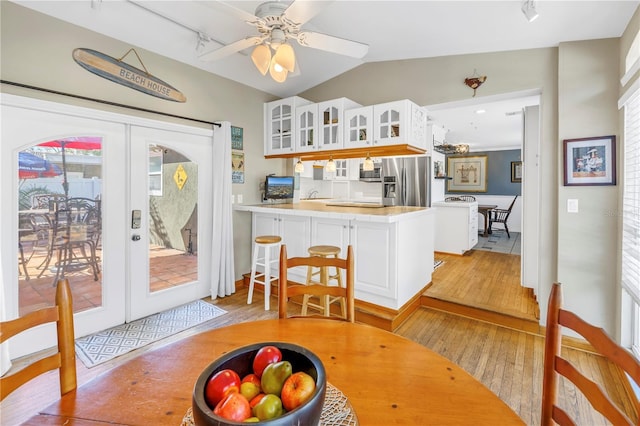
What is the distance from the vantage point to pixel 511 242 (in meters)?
6.99

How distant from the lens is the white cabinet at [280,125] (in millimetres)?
4102

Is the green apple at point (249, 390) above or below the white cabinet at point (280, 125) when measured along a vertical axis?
below

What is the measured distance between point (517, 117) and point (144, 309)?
6.30 metres

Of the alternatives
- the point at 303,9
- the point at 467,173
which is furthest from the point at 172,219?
the point at 467,173

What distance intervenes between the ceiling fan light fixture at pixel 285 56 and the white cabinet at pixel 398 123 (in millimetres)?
1668

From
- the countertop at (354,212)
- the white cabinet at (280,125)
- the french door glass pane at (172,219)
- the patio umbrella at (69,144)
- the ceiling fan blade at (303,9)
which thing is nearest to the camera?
the ceiling fan blade at (303,9)

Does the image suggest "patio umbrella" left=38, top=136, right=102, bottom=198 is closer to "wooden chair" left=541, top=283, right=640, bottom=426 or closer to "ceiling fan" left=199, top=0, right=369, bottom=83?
"ceiling fan" left=199, top=0, right=369, bottom=83

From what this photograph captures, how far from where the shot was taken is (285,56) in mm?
1964

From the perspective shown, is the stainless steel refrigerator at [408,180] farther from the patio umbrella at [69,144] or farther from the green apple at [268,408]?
the green apple at [268,408]

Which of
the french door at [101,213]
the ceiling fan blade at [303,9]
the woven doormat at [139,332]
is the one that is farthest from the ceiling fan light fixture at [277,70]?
the woven doormat at [139,332]

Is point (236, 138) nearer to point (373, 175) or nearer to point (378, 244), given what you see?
point (378, 244)

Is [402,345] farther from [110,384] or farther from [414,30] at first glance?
[414,30]

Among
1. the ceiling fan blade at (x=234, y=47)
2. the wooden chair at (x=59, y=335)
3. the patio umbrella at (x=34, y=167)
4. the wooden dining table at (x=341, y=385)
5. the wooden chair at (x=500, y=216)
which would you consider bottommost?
the wooden dining table at (x=341, y=385)

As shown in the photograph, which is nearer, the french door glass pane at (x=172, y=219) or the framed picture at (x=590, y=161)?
the framed picture at (x=590, y=161)
